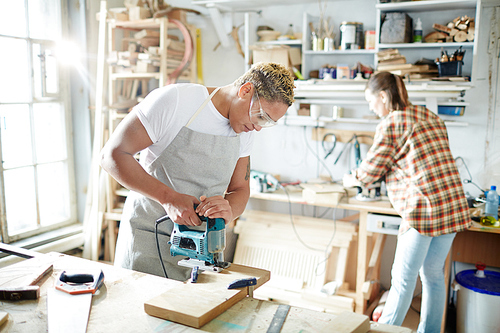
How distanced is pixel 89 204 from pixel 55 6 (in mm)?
1656

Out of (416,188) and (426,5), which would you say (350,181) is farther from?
(426,5)

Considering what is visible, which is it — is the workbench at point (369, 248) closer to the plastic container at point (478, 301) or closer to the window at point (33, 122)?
the plastic container at point (478, 301)

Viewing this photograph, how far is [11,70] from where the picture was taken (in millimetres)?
3148

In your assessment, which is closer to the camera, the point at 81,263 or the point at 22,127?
the point at 81,263

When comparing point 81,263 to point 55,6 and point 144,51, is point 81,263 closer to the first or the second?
point 144,51

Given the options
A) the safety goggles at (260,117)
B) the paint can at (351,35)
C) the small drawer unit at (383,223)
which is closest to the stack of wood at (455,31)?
the paint can at (351,35)

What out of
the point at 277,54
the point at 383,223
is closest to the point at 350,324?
the point at 383,223

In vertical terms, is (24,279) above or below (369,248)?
above

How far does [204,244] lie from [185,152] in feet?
1.33

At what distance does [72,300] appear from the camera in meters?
1.32

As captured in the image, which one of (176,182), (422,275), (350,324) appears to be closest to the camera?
(350,324)

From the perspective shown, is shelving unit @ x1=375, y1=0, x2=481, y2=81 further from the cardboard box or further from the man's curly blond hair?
the man's curly blond hair

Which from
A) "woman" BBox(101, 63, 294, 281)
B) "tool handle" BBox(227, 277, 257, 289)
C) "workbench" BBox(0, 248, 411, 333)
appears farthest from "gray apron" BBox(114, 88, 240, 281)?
"tool handle" BBox(227, 277, 257, 289)

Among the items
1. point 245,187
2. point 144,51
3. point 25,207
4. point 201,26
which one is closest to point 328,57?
point 201,26
